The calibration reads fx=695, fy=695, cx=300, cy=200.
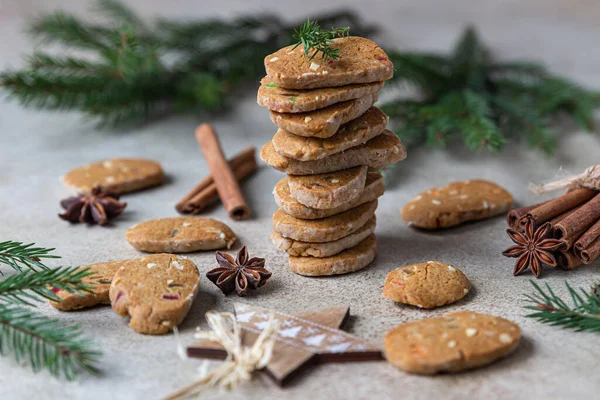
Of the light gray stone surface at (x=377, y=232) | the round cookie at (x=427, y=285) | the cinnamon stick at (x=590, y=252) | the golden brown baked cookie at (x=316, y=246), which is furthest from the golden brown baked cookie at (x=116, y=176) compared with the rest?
the cinnamon stick at (x=590, y=252)

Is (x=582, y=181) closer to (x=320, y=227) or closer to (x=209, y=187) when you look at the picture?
(x=320, y=227)

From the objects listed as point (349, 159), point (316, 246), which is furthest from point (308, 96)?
point (316, 246)

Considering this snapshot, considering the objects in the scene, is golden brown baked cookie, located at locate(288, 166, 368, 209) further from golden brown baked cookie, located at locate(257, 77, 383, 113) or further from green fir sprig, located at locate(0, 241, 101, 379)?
green fir sprig, located at locate(0, 241, 101, 379)

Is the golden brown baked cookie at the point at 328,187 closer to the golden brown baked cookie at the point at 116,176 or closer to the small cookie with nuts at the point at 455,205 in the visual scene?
the small cookie with nuts at the point at 455,205

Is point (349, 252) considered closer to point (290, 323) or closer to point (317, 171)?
point (317, 171)

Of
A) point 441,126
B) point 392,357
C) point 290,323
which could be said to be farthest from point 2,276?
point 441,126
